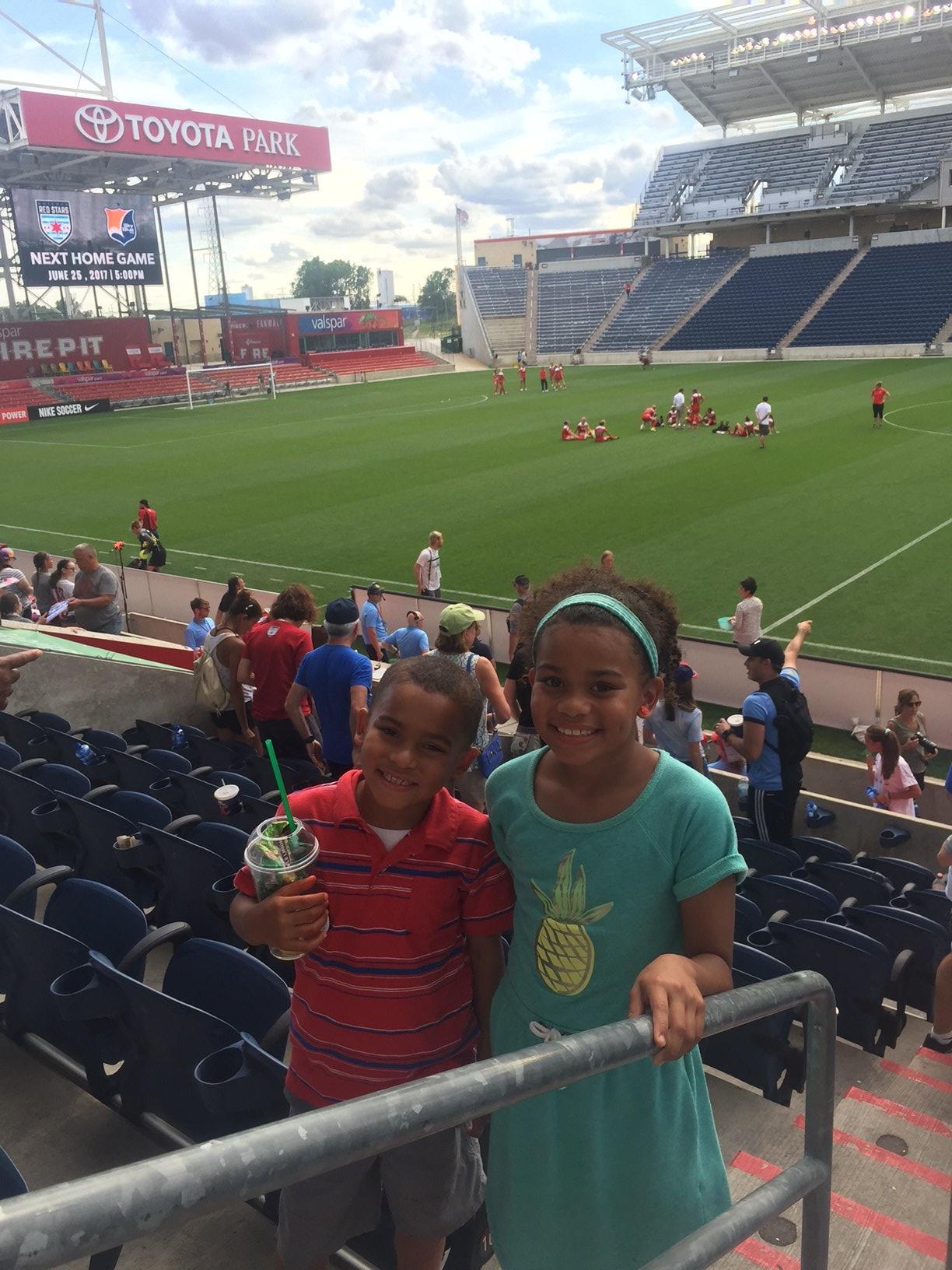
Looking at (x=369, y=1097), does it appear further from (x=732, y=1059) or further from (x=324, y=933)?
(x=732, y=1059)

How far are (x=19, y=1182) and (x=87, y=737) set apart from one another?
17.7 feet

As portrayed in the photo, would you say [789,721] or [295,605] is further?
[295,605]

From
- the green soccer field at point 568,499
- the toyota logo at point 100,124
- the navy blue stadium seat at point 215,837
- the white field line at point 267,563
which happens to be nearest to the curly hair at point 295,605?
the navy blue stadium seat at point 215,837

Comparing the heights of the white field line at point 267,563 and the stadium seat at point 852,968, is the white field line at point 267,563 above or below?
below

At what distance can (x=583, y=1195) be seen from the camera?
74.4 inches

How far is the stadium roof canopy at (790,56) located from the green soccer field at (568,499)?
92.0ft

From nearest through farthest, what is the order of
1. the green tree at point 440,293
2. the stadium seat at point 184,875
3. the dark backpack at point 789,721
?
1. the stadium seat at point 184,875
2. the dark backpack at point 789,721
3. the green tree at point 440,293

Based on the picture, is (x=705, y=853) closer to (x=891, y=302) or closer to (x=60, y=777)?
(x=60, y=777)

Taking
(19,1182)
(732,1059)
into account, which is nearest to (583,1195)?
(19,1182)

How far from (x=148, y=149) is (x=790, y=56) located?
3692 cm

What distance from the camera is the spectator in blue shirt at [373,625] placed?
12062 mm

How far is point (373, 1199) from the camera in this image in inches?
91.4

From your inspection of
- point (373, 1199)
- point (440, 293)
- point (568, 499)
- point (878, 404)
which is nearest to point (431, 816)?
point (373, 1199)

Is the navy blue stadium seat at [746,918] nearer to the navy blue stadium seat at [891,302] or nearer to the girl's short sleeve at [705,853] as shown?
the girl's short sleeve at [705,853]
